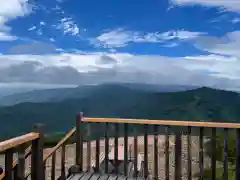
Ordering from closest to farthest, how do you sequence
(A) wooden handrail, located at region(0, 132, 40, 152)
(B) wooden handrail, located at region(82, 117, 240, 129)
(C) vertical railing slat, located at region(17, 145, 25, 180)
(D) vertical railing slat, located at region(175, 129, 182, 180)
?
(A) wooden handrail, located at region(0, 132, 40, 152) < (C) vertical railing slat, located at region(17, 145, 25, 180) < (B) wooden handrail, located at region(82, 117, 240, 129) < (D) vertical railing slat, located at region(175, 129, 182, 180)

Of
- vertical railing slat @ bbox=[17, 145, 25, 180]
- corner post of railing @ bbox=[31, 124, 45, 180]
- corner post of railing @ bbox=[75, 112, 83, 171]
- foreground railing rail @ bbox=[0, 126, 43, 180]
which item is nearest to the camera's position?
foreground railing rail @ bbox=[0, 126, 43, 180]

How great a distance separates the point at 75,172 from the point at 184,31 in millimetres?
16709

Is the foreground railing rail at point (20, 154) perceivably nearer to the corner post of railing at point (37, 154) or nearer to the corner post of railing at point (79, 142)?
the corner post of railing at point (37, 154)

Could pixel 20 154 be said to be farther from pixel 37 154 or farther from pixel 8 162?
pixel 37 154

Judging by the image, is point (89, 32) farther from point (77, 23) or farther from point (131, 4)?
point (131, 4)

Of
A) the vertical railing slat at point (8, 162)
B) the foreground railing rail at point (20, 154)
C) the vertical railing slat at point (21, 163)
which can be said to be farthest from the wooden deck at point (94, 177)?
the vertical railing slat at point (8, 162)

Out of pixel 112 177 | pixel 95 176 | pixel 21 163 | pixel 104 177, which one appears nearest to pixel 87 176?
pixel 95 176

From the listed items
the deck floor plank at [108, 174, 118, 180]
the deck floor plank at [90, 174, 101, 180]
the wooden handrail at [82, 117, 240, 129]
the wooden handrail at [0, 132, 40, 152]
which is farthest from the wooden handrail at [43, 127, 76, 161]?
the wooden handrail at [0, 132, 40, 152]

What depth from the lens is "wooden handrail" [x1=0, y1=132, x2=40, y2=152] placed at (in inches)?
87.4

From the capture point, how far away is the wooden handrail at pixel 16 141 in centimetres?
222

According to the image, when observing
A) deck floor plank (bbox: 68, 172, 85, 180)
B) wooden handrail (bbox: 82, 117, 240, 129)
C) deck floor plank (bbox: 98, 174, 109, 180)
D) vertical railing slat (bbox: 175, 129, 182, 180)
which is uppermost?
wooden handrail (bbox: 82, 117, 240, 129)

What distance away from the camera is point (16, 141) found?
2430mm

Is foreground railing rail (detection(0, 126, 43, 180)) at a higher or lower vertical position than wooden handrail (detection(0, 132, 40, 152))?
lower

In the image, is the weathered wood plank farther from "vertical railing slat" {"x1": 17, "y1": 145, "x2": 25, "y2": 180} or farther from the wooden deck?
"vertical railing slat" {"x1": 17, "y1": 145, "x2": 25, "y2": 180}
